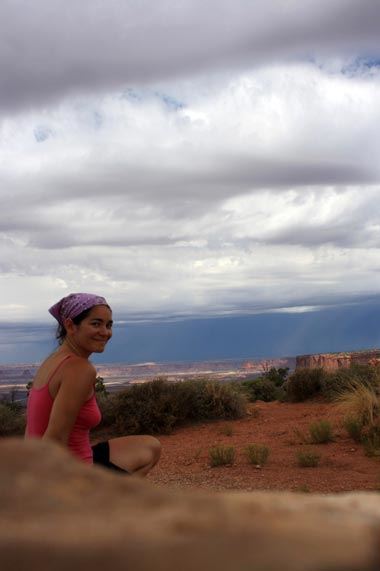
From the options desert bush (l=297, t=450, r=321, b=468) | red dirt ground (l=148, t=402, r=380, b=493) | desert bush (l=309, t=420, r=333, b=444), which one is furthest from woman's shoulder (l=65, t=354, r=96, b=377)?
desert bush (l=309, t=420, r=333, b=444)

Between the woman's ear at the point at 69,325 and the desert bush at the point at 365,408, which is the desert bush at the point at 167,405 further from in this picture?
the woman's ear at the point at 69,325

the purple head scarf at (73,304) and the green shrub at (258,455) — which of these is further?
the green shrub at (258,455)

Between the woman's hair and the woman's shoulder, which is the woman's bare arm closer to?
the woman's shoulder

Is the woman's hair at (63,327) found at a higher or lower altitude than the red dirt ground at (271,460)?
higher

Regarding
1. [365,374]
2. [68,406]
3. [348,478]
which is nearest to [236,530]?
[68,406]

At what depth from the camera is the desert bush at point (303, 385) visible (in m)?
21.5

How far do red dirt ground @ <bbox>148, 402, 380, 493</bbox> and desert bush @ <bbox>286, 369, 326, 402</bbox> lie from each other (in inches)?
97.6

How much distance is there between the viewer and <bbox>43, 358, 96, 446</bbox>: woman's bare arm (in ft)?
15.4

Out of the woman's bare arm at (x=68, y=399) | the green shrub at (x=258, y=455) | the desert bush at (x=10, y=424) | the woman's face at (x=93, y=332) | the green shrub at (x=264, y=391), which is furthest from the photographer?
the green shrub at (x=264, y=391)

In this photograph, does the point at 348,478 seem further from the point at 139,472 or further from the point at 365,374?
the point at 365,374

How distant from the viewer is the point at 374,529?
1.45m

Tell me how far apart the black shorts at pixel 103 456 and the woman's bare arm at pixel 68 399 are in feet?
2.38

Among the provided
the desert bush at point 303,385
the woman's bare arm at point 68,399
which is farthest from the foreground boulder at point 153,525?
the desert bush at point 303,385

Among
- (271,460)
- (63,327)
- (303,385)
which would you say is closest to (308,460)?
(271,460)
